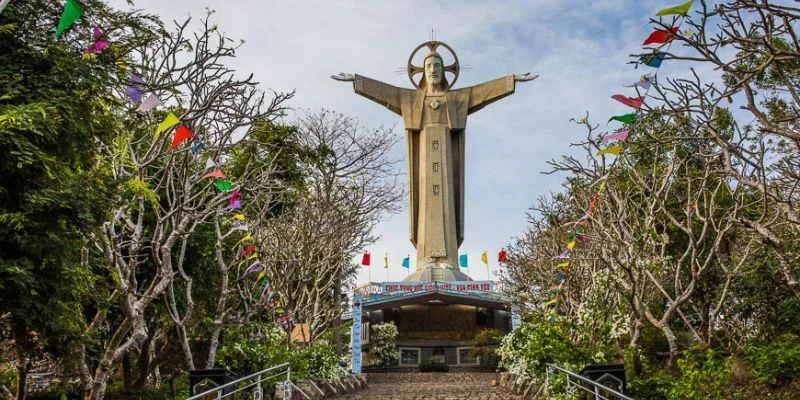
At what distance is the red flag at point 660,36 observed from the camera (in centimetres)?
678

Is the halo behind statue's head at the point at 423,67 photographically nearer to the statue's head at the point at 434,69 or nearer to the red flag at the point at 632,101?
the statue's head at the point at 434,69

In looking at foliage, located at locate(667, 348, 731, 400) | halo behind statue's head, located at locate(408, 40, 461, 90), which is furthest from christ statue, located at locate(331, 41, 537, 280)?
foliage, located at locate(667, 348, 731, 400)

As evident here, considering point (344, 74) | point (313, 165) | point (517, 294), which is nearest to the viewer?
point (313, 165)

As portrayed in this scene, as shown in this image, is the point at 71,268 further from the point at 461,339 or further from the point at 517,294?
the point at 461,339

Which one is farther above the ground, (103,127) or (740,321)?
(103,127)

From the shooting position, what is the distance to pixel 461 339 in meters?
32.9

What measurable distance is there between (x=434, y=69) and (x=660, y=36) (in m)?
26.7

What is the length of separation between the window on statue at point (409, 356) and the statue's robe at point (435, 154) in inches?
155

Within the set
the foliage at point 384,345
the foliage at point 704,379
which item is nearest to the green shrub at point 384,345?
the foliage at point 384,345

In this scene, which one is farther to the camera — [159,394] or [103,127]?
[159,394]

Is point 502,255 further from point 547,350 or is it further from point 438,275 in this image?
point 547,350

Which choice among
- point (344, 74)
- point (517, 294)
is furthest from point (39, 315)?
point (344, 74)

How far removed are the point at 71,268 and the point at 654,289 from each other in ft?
50.0

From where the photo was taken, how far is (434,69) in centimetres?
3325
